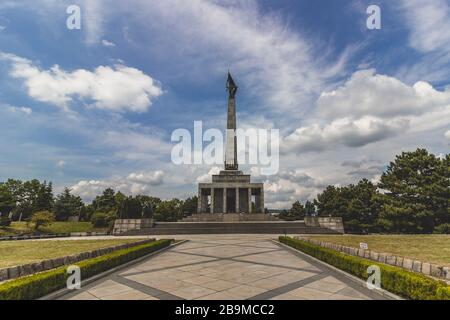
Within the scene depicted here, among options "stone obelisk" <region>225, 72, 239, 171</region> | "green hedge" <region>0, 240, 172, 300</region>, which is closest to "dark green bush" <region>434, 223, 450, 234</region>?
"stone obelisk" <region>225, 72, 239, 171</region>

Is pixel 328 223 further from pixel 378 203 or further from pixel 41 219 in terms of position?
pixel 41 219

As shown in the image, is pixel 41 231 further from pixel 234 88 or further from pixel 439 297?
pixel 439 297

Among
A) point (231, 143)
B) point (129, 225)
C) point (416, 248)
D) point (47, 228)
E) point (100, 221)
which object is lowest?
point (47, 228)

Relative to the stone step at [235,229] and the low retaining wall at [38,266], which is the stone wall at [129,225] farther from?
the low retaining wall at [38,266]

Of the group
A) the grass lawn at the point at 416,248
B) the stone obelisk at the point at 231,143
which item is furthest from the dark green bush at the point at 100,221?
the grass lawn at the point at 416,248

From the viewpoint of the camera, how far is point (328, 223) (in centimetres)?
3309

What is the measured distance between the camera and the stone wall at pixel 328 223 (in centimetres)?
3269

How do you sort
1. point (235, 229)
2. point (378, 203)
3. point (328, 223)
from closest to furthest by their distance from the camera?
point (235, 229) < point (328, 223) < point (378, 203)

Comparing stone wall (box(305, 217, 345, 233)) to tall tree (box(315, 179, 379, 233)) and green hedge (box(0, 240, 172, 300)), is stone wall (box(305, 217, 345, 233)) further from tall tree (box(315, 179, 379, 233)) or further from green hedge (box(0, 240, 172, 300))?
green hedge (box(0, 240, 172, 300))

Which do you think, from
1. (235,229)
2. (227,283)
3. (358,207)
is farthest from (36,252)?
(358,207)

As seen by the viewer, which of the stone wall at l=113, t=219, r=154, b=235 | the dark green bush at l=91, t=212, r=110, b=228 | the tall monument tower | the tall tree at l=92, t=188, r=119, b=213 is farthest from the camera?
the tall tree at l=92, t=188, r=119, b=213

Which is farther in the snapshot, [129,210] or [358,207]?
[129,210]

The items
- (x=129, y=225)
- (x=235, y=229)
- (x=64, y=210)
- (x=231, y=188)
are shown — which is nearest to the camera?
(x=235, y=229)

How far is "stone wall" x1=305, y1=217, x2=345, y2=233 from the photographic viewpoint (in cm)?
3269
